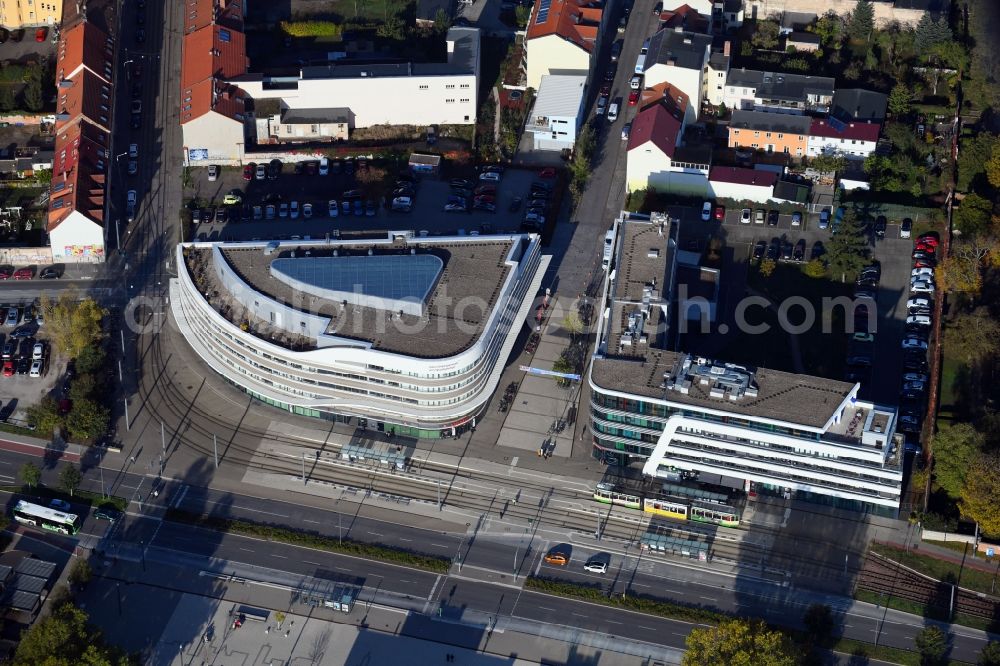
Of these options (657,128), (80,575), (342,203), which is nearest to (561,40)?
(657,128)

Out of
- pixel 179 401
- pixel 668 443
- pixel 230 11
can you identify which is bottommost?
pixel 179 401

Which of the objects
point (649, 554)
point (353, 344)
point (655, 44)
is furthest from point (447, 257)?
point (655, 44)

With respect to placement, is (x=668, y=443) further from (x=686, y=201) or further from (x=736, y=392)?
(x=686, y=201)

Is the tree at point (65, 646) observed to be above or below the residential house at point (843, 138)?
below

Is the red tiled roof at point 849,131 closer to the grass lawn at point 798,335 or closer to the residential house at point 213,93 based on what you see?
the grass lawn at point 798,335

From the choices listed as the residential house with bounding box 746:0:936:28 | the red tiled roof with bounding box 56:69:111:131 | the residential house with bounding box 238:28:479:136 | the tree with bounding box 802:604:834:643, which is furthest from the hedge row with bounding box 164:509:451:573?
the residential house with bounding box 746:0:936:28

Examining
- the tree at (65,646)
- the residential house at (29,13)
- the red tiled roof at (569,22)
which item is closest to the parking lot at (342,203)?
the red tiled roof at (569,22)
